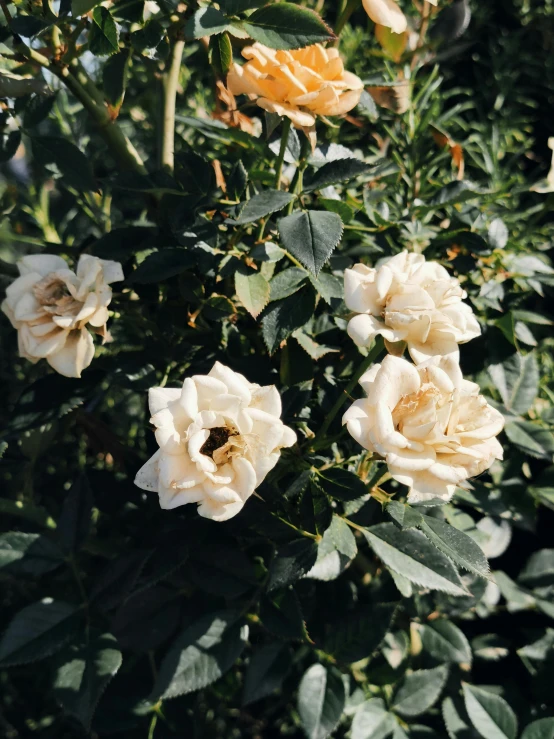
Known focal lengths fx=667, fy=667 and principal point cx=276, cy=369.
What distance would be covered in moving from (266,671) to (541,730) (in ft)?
1.18

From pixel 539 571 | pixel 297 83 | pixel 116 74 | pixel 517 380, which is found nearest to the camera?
pixel 297 83

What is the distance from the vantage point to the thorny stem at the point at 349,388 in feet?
2.25

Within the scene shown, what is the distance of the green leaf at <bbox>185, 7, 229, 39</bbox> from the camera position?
64 centimetres

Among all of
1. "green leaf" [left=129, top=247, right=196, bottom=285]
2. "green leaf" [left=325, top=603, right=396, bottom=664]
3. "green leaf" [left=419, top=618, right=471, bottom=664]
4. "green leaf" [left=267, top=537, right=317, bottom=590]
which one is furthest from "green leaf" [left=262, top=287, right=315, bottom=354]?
"green leaf" [left=419, top=618, right=471, bottom=664]

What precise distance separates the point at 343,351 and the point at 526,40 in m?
1.05

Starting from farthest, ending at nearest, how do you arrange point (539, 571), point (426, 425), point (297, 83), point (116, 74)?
Result: point (539, 571) → point (116, 74) → point (297, 83) → point (426, 425)

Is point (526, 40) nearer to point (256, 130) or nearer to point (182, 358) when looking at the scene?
point (256, 130)

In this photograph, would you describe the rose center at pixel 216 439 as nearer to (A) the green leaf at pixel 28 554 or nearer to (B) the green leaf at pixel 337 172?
(B) the green leaf at pixel 337 172

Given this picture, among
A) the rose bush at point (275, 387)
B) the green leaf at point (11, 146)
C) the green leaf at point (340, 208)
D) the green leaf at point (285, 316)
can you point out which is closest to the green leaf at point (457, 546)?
the rose bush at point (275, 387)

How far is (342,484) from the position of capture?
2.24ft

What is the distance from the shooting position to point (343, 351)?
87 centimetres

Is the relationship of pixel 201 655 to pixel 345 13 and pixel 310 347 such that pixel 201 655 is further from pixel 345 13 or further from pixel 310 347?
pixel 345 13

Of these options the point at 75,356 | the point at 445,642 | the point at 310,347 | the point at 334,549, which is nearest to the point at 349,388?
the point at 310,347

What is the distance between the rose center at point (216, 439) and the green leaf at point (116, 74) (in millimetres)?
450
